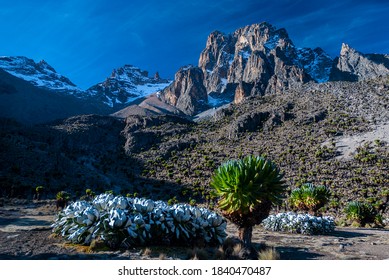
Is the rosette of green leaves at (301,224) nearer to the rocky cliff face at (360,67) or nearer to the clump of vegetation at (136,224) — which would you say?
the clump of vegetation at (136,224)

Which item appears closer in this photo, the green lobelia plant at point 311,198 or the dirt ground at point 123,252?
the dirt ground at point 123,252

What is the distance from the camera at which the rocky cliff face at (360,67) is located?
176 meters

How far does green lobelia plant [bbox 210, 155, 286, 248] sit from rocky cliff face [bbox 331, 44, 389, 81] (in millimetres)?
183281

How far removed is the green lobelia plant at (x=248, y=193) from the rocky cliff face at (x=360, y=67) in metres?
183

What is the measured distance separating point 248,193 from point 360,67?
201477 mm

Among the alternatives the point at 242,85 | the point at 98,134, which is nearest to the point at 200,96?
the point at 242,85

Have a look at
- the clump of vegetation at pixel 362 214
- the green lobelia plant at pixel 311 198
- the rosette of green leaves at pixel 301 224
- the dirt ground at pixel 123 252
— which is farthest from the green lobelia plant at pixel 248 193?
the clump of vegetation at pixel 362 214

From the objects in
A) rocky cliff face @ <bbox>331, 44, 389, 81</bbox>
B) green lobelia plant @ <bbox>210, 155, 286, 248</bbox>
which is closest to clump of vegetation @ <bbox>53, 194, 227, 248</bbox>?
green lobelia plant @ <bbox>210, 155, 286, 248</bbox>

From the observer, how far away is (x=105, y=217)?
32.6ft

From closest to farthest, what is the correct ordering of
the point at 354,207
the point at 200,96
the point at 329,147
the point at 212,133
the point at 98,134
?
the point at 354,207
the point at 329,147
the point at 212,133
the point at 98,134
the point at 200,96

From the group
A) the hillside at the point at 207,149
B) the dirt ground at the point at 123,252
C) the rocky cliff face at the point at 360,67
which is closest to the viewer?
the dirt ground at the point at 123,252

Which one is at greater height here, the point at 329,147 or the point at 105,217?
the point at 329,147

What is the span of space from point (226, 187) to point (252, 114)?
66740 millimetres

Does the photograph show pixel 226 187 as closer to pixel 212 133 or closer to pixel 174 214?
pixel 174 214
